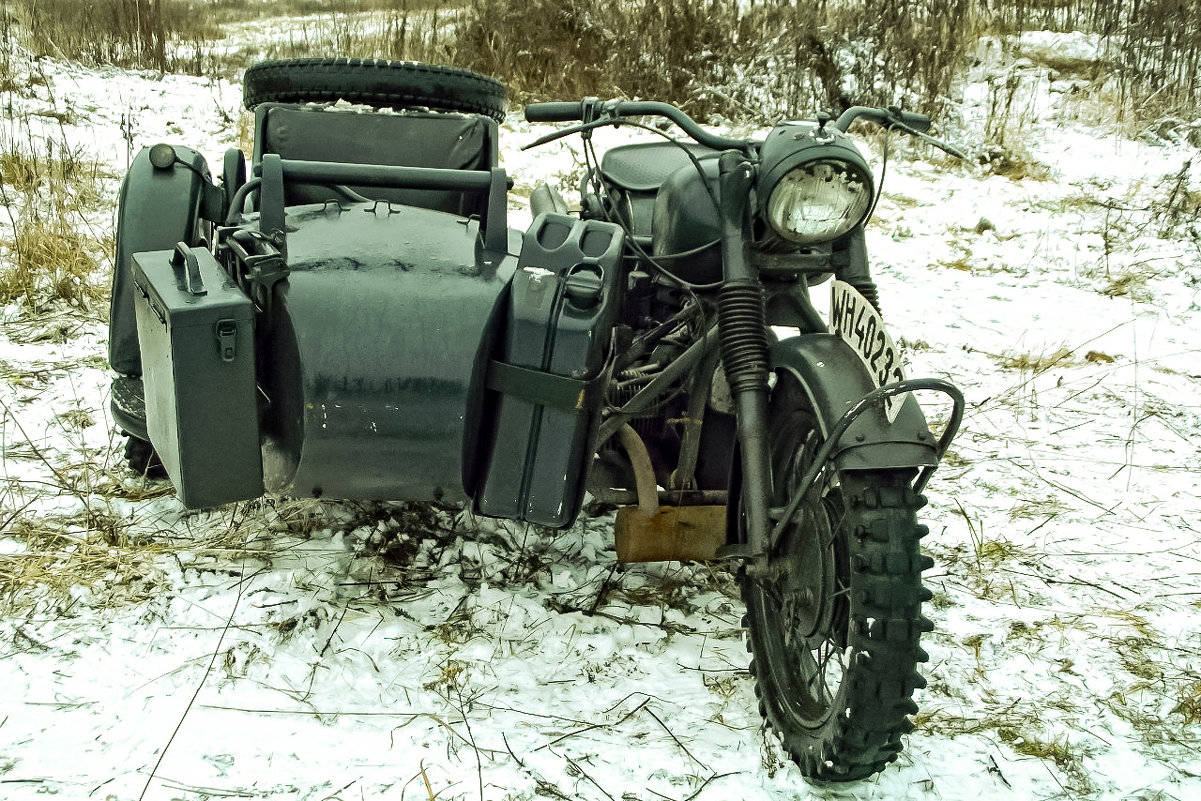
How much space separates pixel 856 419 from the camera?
1668 millimetres

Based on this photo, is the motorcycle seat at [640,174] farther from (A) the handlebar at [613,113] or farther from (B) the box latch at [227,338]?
(B) the box latch at [227,338]

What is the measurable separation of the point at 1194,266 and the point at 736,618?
3993mm

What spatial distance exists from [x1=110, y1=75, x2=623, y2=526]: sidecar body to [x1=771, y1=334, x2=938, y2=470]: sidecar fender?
41 cm

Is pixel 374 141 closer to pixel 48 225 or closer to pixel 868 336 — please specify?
pixel 868 336

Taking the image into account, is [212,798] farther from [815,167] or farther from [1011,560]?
[1011,560]

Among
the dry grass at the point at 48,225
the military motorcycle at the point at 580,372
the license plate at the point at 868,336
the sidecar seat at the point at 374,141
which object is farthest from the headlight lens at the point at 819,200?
the dry grass at the point at 48,225

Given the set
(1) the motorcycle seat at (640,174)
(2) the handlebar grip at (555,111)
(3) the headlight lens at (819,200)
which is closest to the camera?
(3) the headlight lens at (819,200)

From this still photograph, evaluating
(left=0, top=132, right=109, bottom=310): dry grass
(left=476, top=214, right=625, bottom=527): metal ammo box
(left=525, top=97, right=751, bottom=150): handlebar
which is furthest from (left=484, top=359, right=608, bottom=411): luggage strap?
(left=0, top=132, right=109, bottom=310): dry grass

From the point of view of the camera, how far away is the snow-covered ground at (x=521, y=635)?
1.83 m

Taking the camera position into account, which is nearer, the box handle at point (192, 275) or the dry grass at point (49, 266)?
the box handle at point (192, 275)

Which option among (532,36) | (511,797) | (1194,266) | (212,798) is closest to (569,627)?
(511,797)

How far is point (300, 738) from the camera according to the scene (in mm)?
1854

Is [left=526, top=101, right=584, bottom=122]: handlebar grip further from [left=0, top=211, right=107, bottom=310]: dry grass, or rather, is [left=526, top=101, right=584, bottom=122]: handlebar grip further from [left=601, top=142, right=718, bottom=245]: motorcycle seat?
[left=0, top=211, right=107, bottom=310]: dry grass

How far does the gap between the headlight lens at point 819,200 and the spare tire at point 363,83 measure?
1.29 meters
